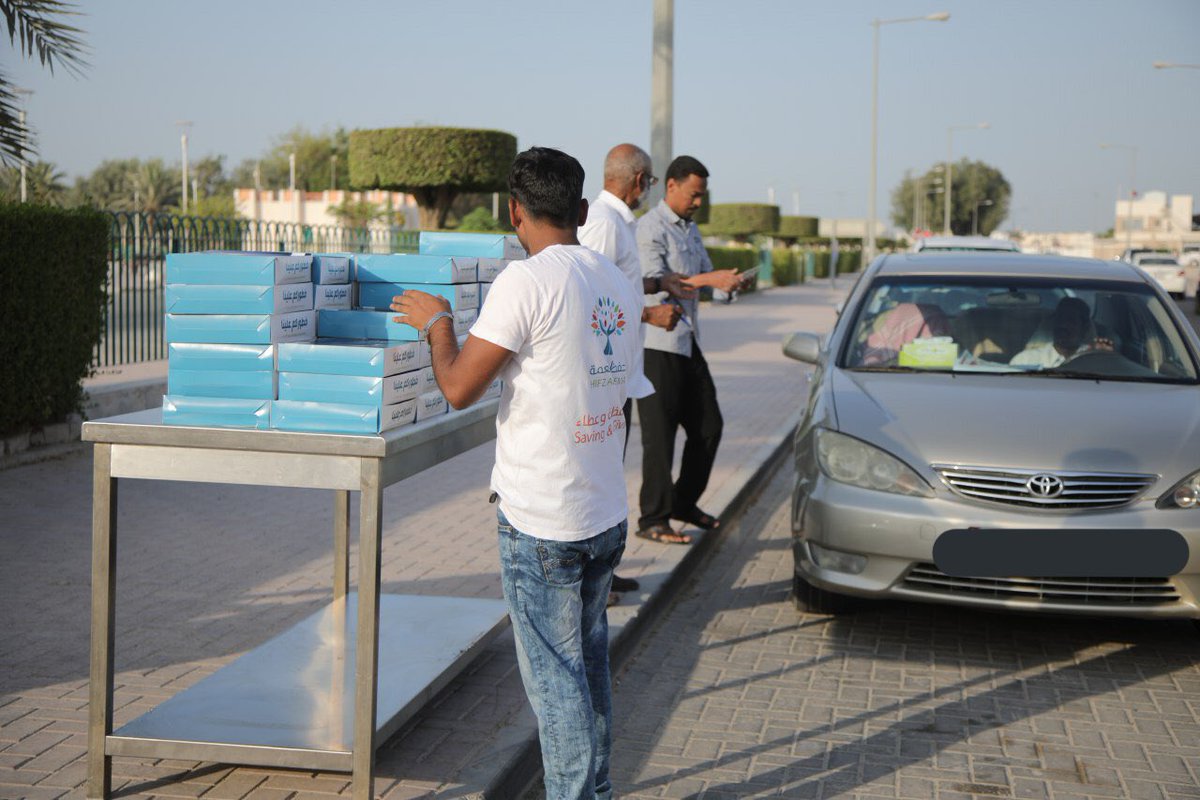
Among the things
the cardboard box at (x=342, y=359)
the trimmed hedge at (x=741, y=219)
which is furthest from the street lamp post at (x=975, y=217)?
the cardboard box at (x=342, y=359)

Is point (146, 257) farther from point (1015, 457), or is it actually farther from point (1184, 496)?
point (1184, 496)

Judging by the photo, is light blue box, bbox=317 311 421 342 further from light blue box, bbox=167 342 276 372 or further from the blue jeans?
the blue jeans

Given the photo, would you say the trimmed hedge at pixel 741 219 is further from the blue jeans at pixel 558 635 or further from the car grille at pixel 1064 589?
the blue jeans at pixel 558 635

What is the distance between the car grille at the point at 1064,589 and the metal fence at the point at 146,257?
19.6ft

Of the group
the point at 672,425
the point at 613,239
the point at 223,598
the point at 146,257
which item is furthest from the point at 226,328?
the point at 146,257

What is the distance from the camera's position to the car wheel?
6.09 meters

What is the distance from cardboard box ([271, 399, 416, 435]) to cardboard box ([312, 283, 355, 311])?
429 mm

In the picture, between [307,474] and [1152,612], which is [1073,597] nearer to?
[1152,612]

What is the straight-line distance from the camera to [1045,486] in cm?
530

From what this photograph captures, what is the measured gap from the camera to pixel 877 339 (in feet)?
22.2

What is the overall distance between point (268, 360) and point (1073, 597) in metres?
3.37

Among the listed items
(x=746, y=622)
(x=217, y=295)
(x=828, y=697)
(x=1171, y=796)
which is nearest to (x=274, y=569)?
(x=746, y=622)

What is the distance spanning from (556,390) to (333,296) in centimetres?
99

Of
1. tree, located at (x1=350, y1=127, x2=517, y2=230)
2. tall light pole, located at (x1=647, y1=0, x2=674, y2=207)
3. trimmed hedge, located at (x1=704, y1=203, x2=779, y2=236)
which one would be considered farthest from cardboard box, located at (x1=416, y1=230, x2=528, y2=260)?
trimmed hedge, located at (x1=704, y1=203, x2=779, y2=236)
